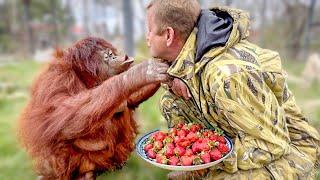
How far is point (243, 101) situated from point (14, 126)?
1915 millimetres

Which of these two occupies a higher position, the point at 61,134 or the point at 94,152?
the point at 61,134

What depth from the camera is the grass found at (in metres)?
2.07

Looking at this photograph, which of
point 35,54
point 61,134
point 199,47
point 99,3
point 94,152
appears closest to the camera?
point 199,47

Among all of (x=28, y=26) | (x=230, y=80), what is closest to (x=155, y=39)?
(x=230, y=80)

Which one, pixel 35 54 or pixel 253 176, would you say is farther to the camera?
pixel 35 54

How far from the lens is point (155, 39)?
1504mm

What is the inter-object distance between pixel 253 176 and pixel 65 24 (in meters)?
6.74

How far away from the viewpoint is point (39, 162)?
1.79m

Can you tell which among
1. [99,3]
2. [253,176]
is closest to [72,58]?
[253,176]

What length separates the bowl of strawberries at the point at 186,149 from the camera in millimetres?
1404

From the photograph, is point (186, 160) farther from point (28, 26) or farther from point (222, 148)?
point (28, 26)

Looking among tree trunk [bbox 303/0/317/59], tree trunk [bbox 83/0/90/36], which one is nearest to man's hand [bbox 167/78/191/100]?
tree trunk [bbox 303/0/317/59]

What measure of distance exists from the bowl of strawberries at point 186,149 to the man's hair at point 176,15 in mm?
352

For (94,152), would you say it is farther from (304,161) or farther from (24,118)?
(304,161)
